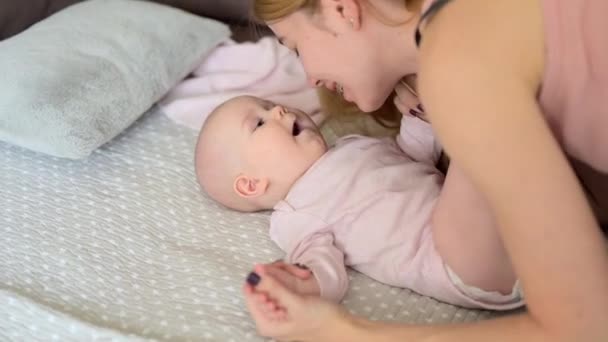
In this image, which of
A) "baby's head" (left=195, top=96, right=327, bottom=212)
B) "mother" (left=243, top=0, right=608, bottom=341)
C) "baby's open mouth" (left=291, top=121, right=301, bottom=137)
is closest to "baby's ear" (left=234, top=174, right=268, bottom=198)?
"baby's head" (left=195, top=96, right=327, bottom=212)

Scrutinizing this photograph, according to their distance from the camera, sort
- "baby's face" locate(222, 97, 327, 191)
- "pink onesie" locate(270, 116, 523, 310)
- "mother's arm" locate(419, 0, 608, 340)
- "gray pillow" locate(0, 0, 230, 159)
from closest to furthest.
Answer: "mother's arm" locate(419, 0, 608, 340) → "pink onesie" locate(270, 116, 523, 310) → "baby's face" locate(222, 97, 327, 191) → "gray pillow" locate(0, 0, 230, 159)

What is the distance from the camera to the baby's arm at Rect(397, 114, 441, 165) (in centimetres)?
146

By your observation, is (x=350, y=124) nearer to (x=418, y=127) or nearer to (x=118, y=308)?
(x=418, y=127)

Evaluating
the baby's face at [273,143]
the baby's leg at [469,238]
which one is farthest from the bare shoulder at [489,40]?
the baby's face at [273,143]

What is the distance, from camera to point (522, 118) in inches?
32.2

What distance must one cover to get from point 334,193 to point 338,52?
247mm

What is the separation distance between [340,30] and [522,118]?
1.24 feet

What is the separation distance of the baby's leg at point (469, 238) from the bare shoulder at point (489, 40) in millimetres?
236

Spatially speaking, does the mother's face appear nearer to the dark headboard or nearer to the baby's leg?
the baby's leg

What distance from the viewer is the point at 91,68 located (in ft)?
5.26

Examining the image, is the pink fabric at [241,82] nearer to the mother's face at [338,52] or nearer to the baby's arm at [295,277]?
the mother's face at [338,52]

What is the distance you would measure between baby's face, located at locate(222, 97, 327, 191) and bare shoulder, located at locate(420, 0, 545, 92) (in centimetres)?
55

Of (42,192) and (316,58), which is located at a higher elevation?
(316,58)

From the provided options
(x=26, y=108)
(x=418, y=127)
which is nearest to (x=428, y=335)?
(x=418, y=127)
